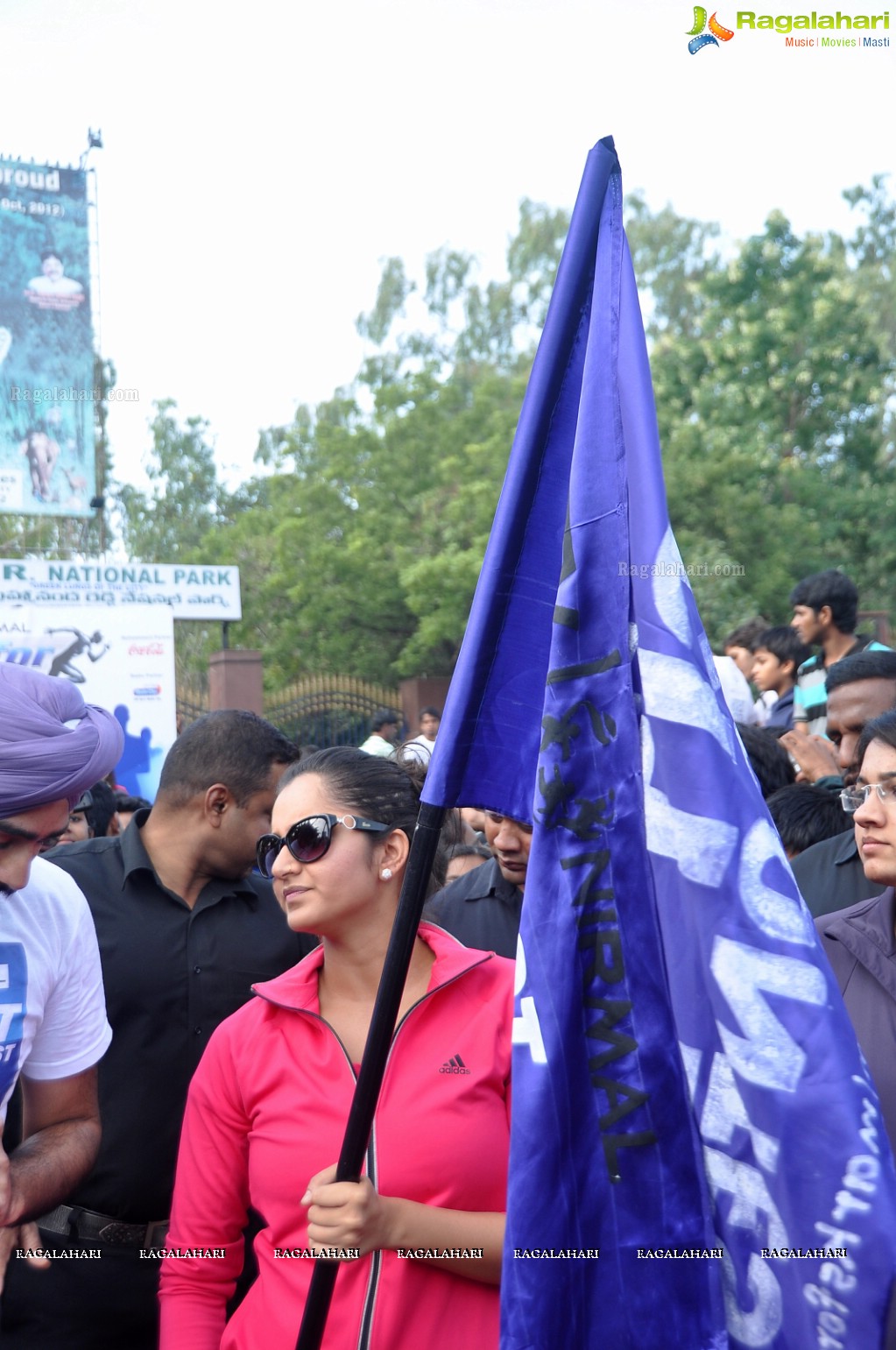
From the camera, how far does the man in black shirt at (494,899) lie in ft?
11.6

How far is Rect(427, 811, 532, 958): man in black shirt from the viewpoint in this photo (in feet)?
11.6

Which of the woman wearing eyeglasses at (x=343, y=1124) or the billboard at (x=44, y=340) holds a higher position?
the billboard at (x=44, y=340)

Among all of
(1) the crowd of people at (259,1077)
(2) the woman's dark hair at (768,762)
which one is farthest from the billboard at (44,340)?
(1) the crowd of people at (259,1077)

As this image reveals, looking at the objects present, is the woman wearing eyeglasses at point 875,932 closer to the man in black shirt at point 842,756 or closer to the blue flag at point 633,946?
the man in black shirt at point 842,756

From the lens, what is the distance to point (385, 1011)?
77.3 inches

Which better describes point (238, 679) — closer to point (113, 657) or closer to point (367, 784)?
point (113, 657)

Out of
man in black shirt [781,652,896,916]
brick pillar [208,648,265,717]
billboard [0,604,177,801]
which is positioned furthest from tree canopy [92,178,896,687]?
man in black shirt [781,652,896,916]

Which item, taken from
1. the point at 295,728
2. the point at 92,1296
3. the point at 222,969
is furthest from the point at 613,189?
the point at 295,728

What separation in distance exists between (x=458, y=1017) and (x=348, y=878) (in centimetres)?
31

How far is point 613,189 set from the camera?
208 centimetres

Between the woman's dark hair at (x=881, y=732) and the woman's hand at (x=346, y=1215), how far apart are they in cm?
143

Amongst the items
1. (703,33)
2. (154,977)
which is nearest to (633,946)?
(154,977)

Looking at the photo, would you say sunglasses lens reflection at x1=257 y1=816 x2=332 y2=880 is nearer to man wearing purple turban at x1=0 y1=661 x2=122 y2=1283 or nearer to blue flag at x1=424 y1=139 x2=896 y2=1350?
man wearing purple turban at x1=0 y1=661 x2=122 y2=1283

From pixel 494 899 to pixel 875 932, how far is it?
134cm
